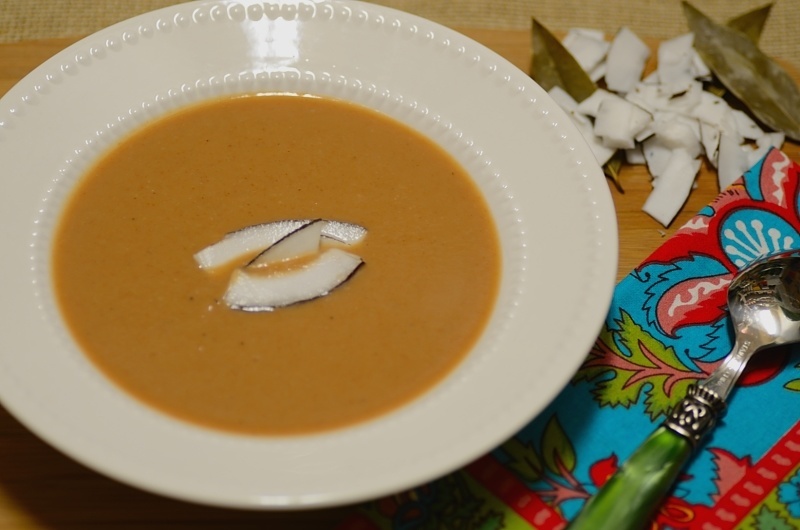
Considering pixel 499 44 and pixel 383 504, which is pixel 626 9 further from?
pixel 383 504

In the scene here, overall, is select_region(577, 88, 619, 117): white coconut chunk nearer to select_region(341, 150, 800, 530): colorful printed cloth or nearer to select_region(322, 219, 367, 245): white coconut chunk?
select_region(341, 150, 800, 530): colorful printed cloth

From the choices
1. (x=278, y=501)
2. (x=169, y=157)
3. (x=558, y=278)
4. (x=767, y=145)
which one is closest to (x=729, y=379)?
(x=558, y=278)

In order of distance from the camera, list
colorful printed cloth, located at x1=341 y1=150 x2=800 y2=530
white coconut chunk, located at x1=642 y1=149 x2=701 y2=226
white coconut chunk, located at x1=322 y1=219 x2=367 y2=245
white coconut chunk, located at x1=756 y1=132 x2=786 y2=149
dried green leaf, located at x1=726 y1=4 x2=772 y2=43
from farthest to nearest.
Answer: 1. dried green leaf, located at x1=726 y1=4 x2=772 y2=43
2. white coconut chunk, located at x1=756 y1=132 x2=786 y2=149
3. white coconut chunk, located at x1=642 y1=149 x2=701 y2=226
4. white coconut chunk, located at x1=322 y1=219 x2=367 y2=245
5. colorful printed cloth, located at x1=341 y1=150 x2=800 y2=530

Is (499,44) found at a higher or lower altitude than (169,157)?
higher

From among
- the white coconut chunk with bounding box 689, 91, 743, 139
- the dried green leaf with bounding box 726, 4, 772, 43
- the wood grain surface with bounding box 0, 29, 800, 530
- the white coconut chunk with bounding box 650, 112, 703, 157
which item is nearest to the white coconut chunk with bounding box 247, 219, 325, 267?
the wood grain surface with bounding box 0, 29, 800, 530

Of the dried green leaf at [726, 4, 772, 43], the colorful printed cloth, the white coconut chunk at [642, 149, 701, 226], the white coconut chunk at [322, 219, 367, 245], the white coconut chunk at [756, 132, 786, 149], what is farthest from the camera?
the dried green leaf at [726, 4, 772, 43]

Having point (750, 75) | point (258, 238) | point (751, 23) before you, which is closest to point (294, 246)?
point (258, 238)

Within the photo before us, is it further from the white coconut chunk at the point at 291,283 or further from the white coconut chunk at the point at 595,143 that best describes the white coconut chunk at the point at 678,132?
the white coconut chunk at the point at 291,283
